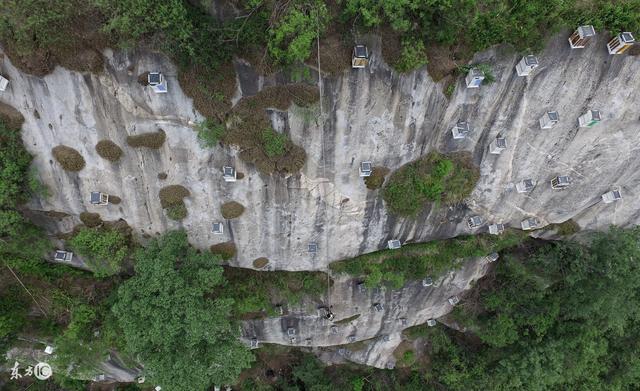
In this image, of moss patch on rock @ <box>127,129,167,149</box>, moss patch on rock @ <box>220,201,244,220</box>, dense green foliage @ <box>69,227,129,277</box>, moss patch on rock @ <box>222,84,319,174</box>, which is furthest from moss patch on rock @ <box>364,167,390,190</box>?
dense green foliage @ <box>69,227,129,277</box>

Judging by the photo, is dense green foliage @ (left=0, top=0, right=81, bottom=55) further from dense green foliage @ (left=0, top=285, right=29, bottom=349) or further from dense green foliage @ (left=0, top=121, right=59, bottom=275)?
dense green foliage @ (left=0, top=285, right=29, bottom=349)

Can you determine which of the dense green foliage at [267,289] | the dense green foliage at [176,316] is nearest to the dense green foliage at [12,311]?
the dense green foliage at [176,316]

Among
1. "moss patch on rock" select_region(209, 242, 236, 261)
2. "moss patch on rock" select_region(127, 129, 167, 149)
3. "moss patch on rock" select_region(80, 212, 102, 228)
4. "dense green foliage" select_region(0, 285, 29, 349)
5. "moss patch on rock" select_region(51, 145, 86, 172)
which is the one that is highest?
"moss patch on rock" select_region(127, 129, 167, 149)

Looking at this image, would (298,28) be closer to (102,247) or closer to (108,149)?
(108,149)

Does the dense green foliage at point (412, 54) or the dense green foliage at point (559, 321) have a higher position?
the dense green foliage at point (412, 54)

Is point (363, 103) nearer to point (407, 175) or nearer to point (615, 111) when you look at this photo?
point (407, 175)

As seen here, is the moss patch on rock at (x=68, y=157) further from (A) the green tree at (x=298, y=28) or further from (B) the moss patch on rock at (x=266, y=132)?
(A) the green tree at (x=298, y=28)

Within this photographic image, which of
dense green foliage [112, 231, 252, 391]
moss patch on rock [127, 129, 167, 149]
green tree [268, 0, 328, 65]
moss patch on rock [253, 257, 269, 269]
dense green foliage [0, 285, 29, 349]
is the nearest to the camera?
green tree [268, 0, 328, 65]
